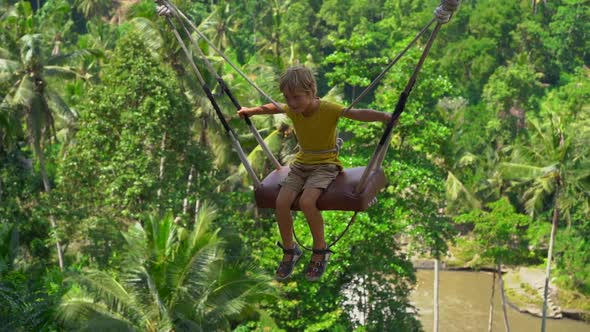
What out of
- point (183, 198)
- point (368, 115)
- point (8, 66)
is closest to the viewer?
point (368, 115)

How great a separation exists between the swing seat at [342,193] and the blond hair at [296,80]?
76cm

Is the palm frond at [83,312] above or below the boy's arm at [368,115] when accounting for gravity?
below

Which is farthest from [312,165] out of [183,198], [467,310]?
[467,310]

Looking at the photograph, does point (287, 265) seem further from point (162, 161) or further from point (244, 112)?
point (162, 161)

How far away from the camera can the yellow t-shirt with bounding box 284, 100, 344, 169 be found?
5.52m

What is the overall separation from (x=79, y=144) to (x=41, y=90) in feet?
11.4

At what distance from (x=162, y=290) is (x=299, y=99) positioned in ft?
28.1

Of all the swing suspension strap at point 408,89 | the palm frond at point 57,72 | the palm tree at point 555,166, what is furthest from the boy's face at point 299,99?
the palm tree at point 555,166

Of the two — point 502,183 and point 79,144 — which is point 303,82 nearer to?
point 79,144

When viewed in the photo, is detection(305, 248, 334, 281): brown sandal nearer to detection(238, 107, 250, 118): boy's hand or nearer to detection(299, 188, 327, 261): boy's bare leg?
detection(299, 188, 327, 261): boy's bare leg

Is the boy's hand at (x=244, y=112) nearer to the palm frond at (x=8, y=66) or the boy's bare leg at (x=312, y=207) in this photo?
the boy's bare leg at (x=312, y=207)

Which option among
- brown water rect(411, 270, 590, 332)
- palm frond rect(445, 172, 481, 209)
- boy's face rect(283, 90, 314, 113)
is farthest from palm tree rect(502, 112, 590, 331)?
boy's face rect(283, 90, 314, 113)

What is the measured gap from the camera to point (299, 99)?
530 centimetres

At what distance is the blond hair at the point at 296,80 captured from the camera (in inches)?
204
